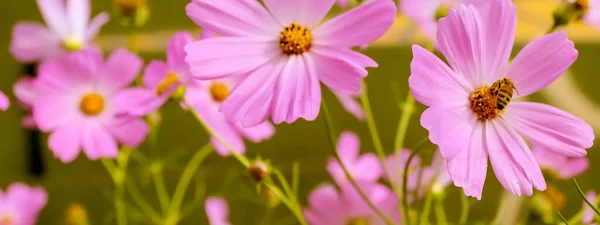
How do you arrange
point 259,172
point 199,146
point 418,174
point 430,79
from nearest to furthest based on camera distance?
point 430,79 < point 259,172 < point 418,174 < point 199,146

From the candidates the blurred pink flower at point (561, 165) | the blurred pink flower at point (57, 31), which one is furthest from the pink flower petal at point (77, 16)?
the blurred pink flower at point (561, 165)

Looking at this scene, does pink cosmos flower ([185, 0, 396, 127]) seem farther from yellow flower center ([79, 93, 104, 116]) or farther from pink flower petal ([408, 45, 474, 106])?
yellow flower center ([79, 93, 104, 116])

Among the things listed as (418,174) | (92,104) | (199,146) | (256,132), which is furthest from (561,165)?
(199,146)

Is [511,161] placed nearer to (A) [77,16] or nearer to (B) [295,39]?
(B) [295,39]

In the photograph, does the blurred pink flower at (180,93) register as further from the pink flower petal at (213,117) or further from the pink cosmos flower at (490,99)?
the pink cosmos flower at (490,99)

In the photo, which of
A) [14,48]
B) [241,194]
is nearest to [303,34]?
[14,48]

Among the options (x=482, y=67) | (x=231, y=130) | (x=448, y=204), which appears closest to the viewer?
(x=482, y=67)

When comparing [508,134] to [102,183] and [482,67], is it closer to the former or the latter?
[482,67]
